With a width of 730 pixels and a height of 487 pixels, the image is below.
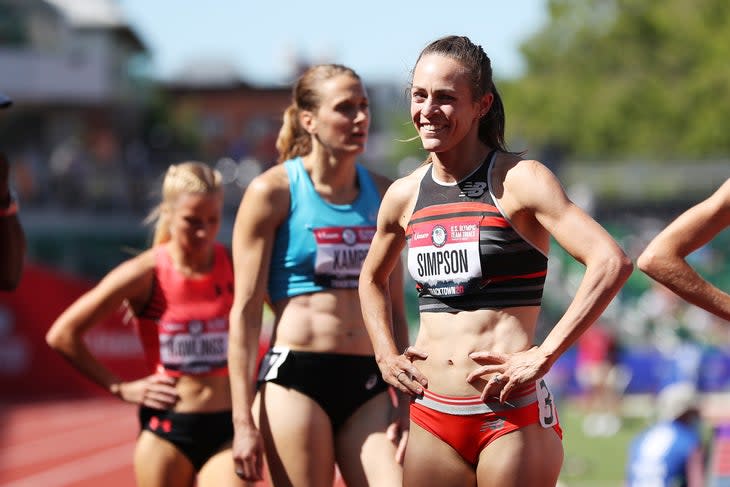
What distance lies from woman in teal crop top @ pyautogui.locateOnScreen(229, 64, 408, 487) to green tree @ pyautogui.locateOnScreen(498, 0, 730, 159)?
45982mm

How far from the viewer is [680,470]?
31.4 ft

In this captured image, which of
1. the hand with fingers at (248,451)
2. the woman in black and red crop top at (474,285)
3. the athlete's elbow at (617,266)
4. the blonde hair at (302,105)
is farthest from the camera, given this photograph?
the blonde hair at (302,105)

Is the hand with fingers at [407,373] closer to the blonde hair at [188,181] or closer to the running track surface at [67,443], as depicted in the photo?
the blonde hair at [188,181]

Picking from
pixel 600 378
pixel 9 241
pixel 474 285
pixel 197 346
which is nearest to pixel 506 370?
pixel 474 285

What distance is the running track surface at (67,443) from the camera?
55.4 feet

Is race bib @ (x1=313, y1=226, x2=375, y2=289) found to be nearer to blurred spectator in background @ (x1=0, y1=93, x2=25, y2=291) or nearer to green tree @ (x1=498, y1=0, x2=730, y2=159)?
blurred spectator in background @ (x1=0, y1=93, x2=25, y2=291)

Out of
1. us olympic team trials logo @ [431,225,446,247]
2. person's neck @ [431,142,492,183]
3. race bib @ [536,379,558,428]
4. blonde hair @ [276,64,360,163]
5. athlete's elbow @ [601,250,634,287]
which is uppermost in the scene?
blonde hair @ [276,64,360,163]

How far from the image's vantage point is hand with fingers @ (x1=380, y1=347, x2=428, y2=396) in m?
4.17

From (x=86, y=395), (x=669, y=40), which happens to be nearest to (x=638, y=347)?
(x=86, y=395)

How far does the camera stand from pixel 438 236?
4.14 m

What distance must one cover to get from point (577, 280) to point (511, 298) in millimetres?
26027

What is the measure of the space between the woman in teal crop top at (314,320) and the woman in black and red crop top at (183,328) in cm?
56

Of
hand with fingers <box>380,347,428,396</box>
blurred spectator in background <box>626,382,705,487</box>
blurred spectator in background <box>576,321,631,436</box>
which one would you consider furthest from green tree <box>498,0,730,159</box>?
hand with fingers <box>380,347,428,396</box>

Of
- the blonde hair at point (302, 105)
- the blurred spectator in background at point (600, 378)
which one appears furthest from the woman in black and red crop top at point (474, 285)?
the blurred spectator in background at point (600, 378)
